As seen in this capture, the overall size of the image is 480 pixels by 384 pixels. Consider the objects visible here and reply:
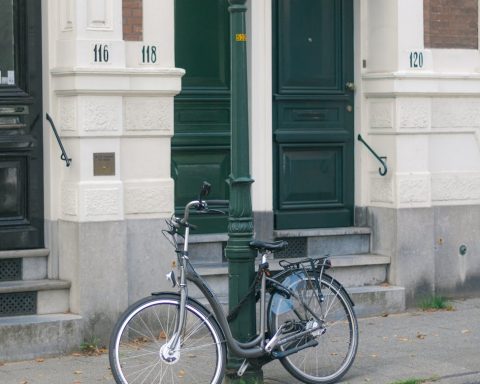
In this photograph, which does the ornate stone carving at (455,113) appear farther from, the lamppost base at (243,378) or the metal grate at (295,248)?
the lamppost base at (243,378)

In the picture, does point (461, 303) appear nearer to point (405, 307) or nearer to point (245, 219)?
point (405, 307)

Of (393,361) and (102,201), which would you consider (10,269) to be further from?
(393,361)

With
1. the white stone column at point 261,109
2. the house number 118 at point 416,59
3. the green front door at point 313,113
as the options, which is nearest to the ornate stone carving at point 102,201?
the white stone column at point 261,109

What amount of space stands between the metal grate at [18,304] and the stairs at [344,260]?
154cm

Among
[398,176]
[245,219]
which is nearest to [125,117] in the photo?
[245,219]

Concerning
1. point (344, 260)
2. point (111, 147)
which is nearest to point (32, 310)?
point (111, 147)

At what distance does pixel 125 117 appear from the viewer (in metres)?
9.86

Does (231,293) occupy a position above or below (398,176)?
below

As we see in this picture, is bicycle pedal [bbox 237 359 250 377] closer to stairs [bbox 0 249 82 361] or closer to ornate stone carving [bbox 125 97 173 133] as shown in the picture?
stairs [bbox 0 249 82 361]

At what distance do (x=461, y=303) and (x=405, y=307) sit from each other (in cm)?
68

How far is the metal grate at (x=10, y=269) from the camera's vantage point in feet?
32.0

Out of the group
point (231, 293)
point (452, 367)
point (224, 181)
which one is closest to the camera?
point (231, 293)

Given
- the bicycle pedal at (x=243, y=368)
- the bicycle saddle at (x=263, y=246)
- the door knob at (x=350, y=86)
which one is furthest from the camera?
the door knob at (x=350, y=86)

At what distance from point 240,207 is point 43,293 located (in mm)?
2440
